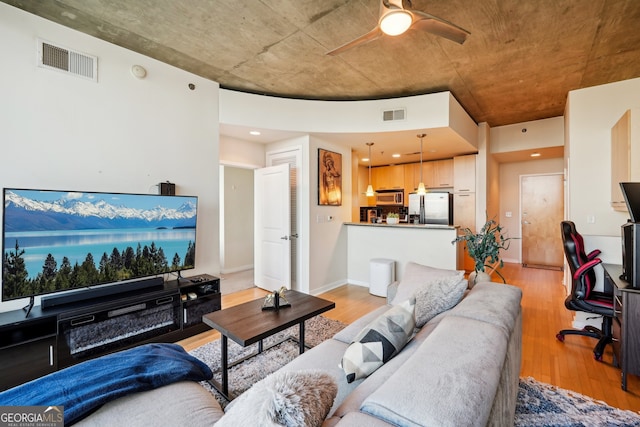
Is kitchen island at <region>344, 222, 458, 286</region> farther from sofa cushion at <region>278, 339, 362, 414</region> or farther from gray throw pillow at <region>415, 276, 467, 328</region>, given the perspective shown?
sofa cushion at <region>278, 339, 362, 414</region>

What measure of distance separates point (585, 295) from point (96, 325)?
4331mm

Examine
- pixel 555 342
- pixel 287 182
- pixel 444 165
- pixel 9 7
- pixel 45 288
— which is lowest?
pixel 555 342

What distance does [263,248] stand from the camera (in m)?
4.67

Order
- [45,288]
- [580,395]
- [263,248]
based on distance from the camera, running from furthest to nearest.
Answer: [263,248] < [45,288] < [580,395]

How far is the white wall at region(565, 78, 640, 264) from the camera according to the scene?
11.3 ft

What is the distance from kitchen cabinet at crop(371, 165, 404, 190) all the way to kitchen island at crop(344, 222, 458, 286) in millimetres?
2505

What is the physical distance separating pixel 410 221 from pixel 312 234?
2.66m

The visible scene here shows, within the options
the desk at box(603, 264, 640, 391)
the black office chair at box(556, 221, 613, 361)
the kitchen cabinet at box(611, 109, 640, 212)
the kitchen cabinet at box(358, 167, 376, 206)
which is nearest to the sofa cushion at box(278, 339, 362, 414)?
the desk at box(603, 264, 640, 391)

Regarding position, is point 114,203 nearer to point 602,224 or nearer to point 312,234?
point 312,234

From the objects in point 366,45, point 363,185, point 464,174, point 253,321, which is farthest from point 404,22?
point 363,185

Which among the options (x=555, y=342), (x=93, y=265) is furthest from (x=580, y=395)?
(x=93, y=265)

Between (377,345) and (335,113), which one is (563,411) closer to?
(377,345)

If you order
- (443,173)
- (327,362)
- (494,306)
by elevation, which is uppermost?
(443,173)

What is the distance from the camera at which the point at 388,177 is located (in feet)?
23.2
